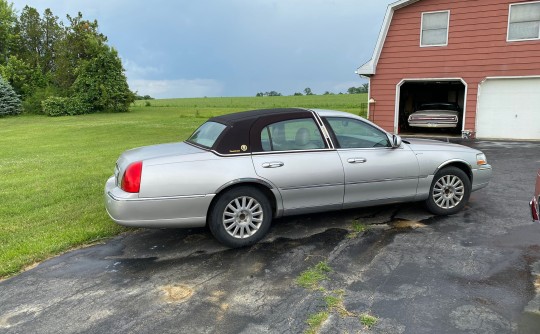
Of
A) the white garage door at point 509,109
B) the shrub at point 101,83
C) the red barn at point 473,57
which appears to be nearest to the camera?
the red barn at point 473,57

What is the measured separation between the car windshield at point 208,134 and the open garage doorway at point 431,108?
454 inches

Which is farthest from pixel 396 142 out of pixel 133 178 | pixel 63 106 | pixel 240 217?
pixel 63 106

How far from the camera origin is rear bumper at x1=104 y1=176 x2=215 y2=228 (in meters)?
4.14

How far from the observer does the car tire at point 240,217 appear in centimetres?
438

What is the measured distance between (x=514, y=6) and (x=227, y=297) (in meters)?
14.1

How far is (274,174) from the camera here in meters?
4.52

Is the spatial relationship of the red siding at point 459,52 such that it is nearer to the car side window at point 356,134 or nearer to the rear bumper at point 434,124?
the rear bumper at point 434,124

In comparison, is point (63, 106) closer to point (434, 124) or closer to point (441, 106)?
point (441, 106)

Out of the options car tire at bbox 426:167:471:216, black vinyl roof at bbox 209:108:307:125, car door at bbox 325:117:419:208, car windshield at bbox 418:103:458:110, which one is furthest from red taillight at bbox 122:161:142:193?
car windshield at bbox 418:103:458:110

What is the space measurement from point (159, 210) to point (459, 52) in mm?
13037

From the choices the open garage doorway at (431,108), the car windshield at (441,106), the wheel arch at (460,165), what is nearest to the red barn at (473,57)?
the open garage doorway at (431,108)

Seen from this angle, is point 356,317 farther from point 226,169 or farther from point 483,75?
point 483,75

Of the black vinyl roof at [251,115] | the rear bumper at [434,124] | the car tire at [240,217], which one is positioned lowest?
the car tire at [240,217]

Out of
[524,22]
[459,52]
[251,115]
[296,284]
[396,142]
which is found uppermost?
[524,22]
